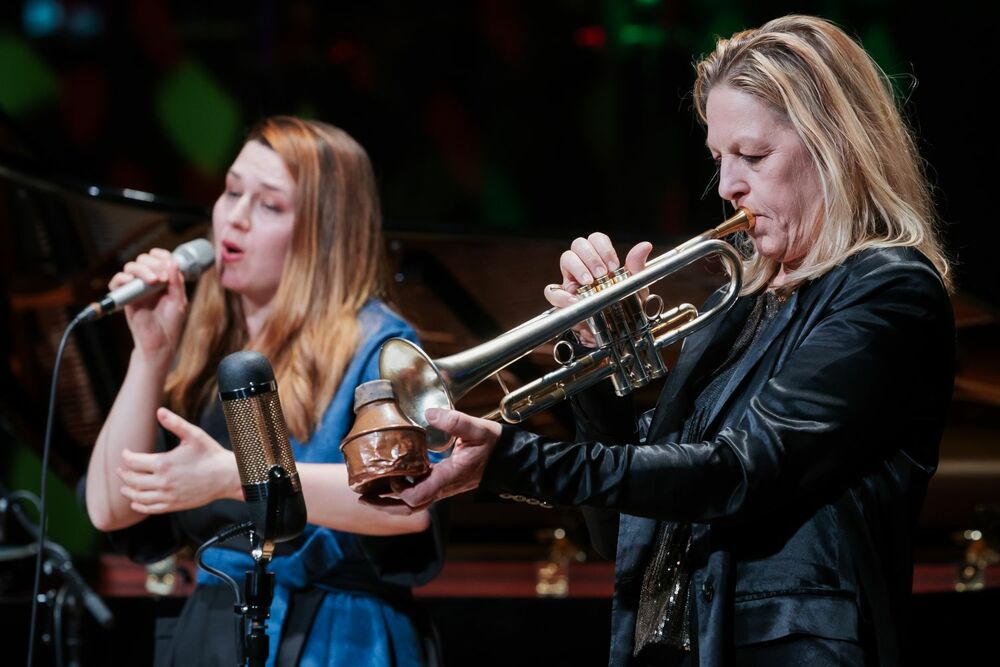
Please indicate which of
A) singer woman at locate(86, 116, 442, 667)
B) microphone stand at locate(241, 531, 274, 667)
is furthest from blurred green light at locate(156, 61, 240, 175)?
microphone stand at locate(241, 531, 274, 667)

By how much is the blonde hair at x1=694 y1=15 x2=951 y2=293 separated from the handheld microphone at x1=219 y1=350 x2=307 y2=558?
789 millimetres

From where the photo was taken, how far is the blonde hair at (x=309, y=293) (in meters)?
2.54

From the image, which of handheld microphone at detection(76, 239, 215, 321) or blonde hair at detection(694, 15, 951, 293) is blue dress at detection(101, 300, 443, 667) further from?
blonde hair at detection(694, 15, 951, 293)

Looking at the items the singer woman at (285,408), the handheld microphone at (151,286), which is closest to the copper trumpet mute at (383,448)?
the singer woman at (285,408)

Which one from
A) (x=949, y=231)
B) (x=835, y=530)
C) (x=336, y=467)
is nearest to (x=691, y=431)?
(x=835, y=530)

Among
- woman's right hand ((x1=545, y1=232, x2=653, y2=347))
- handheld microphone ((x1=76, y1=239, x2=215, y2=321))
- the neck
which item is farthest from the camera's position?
the neck

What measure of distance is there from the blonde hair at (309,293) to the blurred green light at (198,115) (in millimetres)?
3418

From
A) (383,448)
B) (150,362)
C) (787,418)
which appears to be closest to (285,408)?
(150,362)

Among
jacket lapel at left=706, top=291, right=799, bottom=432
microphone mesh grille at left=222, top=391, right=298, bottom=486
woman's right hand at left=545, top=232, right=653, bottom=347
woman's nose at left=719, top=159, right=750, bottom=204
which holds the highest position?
woman's nose at left=719, top=159, right=750, bottom=204

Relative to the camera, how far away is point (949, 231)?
4227 mm

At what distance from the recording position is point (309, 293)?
2.65 metres

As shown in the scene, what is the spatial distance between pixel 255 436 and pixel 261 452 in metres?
0.02

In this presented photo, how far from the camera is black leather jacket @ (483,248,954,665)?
1.62 m

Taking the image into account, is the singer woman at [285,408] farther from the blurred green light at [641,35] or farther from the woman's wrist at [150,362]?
the blurred green light at [641,35]
